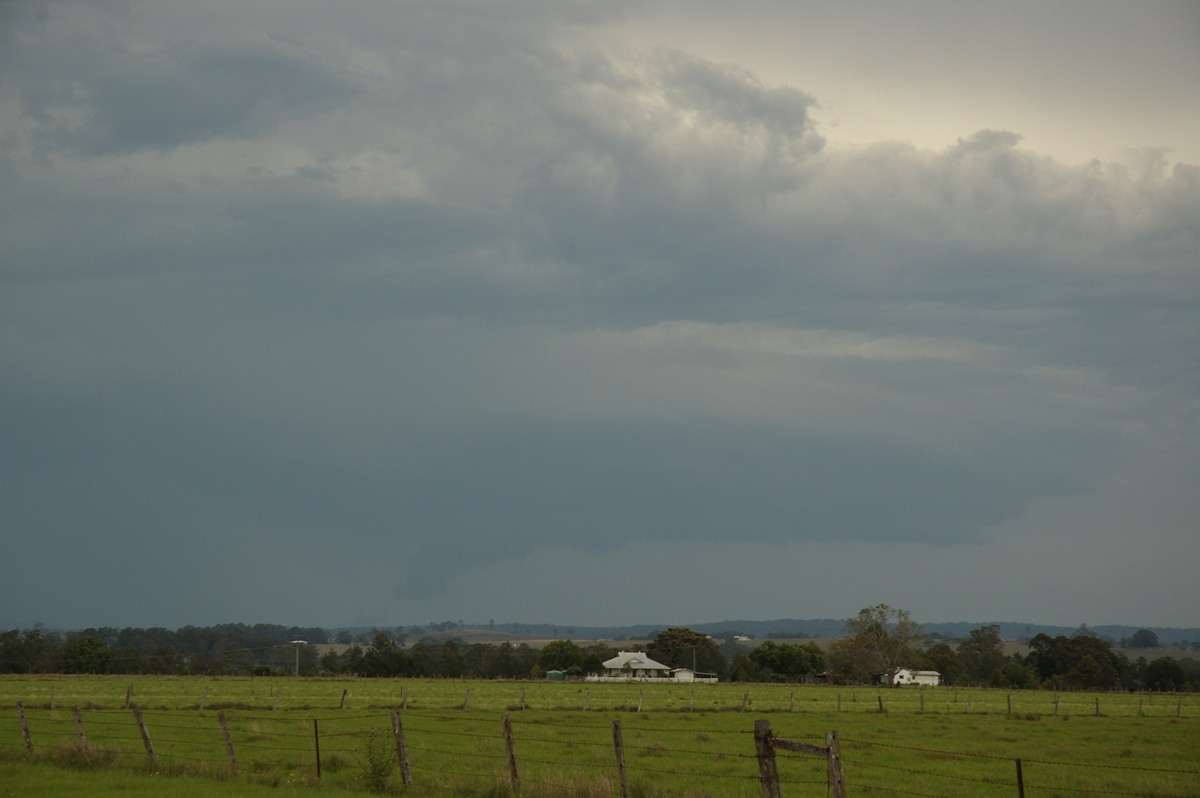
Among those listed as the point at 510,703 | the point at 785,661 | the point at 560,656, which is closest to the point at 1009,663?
the point at 785,661

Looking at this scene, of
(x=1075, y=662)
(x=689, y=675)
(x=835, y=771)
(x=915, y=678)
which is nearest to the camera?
(x=835, y=771)

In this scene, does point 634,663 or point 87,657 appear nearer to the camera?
point 87,657

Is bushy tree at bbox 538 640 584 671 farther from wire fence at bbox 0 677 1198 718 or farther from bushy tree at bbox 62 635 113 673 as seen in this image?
wire fence at bbox 0 677 1198 718

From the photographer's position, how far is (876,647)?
142m

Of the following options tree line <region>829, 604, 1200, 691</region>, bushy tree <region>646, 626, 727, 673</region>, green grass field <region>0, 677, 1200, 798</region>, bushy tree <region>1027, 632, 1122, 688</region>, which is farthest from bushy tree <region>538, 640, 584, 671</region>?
green grass field <region>0, 677, 1200, 798</region>

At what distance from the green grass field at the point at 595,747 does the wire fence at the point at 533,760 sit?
95 mm

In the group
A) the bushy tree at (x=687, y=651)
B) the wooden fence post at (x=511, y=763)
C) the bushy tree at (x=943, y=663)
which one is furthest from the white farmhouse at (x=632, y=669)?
the wooden fence post at (x=511, y=763)

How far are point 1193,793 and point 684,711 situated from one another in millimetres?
35188

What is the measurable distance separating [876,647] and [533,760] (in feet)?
408

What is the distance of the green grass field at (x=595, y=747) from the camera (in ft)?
71.9

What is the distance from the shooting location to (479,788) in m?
18.9

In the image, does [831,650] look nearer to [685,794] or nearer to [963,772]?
[963,772]

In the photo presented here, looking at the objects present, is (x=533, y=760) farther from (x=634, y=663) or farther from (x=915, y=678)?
(x=915, y=678)

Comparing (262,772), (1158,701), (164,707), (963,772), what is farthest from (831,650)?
(262,772)
